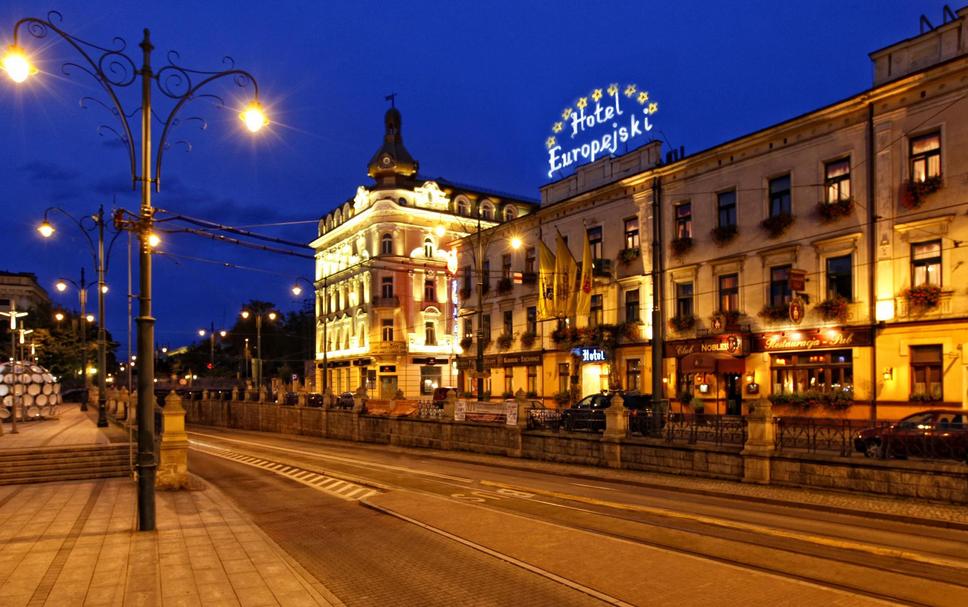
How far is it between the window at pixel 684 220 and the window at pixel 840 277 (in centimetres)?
751

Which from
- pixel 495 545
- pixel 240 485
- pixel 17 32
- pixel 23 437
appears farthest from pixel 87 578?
pixel 23 437

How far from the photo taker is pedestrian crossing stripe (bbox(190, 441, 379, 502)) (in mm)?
18484

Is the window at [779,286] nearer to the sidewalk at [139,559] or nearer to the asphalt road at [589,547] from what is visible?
the asphalt road at [589,547]

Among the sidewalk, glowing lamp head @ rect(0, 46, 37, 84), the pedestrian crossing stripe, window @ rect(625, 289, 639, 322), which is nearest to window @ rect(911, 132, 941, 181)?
window @ rect(625, 289, 639, 322)

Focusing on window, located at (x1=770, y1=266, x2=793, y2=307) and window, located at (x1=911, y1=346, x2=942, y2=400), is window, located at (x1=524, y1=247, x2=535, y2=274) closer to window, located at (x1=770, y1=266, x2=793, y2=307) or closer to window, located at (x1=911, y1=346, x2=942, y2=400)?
window, located at (x1=770, y1=266, x2=793, y2=307)

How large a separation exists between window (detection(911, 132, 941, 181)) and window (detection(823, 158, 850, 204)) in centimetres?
248

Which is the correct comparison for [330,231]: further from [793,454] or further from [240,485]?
[793,454]

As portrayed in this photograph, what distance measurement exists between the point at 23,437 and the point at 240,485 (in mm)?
12044

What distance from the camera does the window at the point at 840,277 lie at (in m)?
27.3

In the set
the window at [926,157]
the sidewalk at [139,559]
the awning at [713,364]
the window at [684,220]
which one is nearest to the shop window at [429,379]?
the window at [684,220]

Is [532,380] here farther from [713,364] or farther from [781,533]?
[781,533]

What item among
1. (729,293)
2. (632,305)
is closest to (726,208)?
(729,293)

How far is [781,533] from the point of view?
486 inches

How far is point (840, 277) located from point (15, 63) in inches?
1063
